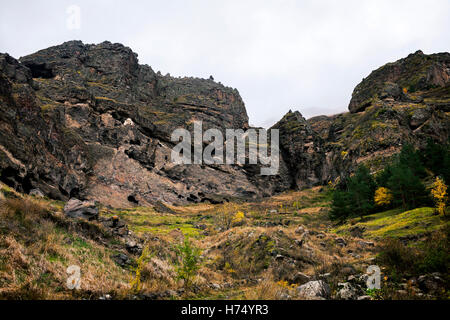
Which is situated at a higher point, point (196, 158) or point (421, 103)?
point (421, 103)

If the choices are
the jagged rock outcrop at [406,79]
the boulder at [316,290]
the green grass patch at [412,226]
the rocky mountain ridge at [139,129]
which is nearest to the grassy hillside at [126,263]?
A: the boulder at [316,290]

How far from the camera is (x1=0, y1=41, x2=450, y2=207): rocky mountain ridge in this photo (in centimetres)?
3766

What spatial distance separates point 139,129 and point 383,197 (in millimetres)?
64641

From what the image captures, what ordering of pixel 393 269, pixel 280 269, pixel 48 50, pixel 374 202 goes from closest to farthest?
pixel 393 269, pixel 280 269, pixel 374 202, pixel 48 50

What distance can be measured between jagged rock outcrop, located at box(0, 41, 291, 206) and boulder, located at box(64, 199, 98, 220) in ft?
51.5

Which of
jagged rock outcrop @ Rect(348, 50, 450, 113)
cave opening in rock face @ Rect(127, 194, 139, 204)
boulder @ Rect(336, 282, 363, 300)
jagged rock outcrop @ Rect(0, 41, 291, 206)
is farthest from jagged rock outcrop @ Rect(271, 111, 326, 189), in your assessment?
boulder @ Rect(336, 282, 363, 300)

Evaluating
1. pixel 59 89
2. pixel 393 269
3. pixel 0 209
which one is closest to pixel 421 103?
pixel 393 269

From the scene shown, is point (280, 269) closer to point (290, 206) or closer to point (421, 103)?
point (290, 206)

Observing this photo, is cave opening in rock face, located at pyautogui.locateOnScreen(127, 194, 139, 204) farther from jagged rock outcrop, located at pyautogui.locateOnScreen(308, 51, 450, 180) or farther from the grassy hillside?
jagged rock outcrop, located at pyautogui.locateOnScreen(308, 51, 450, 180)

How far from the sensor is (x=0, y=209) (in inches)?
347

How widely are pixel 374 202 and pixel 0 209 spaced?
51.5 m

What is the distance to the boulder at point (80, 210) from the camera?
531 inches

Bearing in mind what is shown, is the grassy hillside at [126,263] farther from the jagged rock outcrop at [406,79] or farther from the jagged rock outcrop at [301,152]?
the jagged rock outcrop at [406,79]

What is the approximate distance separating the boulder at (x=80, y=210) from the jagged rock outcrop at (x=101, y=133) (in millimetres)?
15686
